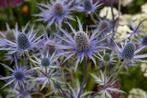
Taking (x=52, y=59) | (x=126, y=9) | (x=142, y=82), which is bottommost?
(x=142, y=82)

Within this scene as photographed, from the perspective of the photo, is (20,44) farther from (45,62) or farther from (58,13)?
(58,13)

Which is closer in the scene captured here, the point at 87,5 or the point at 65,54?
the point at 65,54

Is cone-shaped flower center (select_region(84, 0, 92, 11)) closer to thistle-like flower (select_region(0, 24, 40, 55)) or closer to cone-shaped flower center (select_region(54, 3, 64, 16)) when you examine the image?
cone-shaped flower center (select_region(54, 3, 64, 16))

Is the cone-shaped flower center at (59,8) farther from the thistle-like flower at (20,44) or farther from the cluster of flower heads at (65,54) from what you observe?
the thistle-like flower at (20,44)

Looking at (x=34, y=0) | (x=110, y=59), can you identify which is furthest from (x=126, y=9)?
(x=110, y=59)

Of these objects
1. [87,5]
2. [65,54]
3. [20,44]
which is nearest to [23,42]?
[20,44]

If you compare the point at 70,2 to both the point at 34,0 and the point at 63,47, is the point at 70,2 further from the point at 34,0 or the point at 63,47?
the point at 34,0

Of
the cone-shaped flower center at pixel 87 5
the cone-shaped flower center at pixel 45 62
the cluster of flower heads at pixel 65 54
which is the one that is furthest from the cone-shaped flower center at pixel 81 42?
the cone-shaped flower center at pixel 87 5
